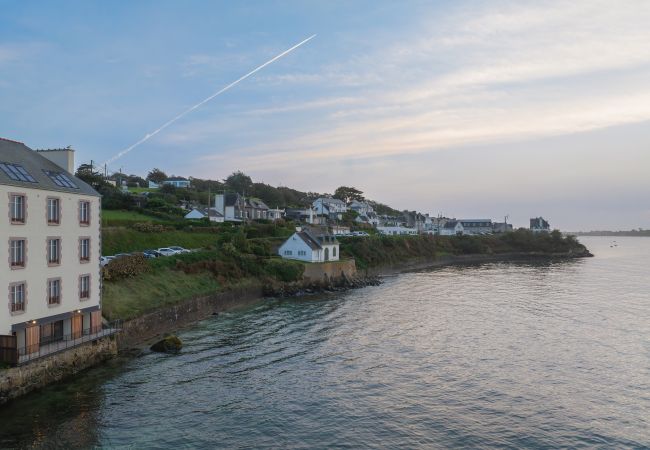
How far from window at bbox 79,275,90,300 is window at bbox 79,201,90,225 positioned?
12.0ft

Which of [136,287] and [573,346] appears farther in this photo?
[136,287]

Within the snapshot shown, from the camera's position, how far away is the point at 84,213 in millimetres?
32000

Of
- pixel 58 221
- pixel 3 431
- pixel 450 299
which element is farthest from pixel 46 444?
pixel 450 299

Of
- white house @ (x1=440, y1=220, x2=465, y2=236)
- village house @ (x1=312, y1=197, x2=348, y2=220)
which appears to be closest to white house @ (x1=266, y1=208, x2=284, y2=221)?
village house @ (x1=312, y1=197, x2=348, y2=220)

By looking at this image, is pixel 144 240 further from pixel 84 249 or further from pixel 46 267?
pixel 46 267

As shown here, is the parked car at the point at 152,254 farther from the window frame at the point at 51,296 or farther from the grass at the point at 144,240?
the window frame at the point at 51,296

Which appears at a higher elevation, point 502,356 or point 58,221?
Result: point 58,221

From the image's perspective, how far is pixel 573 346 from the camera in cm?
3562

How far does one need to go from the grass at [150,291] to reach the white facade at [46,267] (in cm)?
315

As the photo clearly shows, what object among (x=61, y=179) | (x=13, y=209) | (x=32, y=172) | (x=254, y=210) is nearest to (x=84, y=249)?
(x=61, y=179)

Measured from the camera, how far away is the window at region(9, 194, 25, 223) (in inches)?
1024

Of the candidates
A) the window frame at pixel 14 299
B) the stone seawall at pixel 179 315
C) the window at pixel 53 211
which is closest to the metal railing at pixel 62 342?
the stone seawall at pixel 179 315

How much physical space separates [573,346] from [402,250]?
77.5 m

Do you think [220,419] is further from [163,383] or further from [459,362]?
[459,362]
